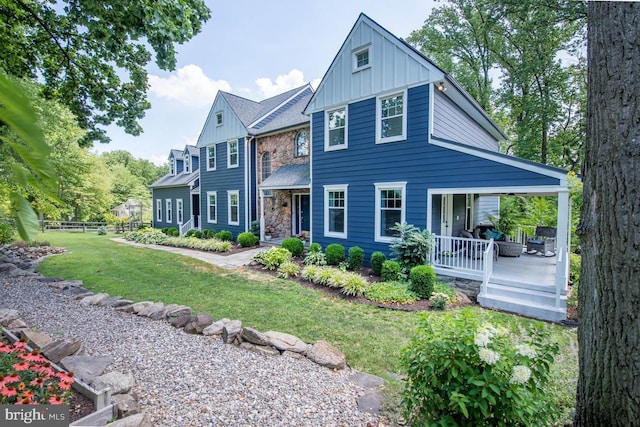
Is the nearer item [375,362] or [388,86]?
[375,362]

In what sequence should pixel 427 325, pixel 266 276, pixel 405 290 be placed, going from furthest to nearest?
pixel 266 276
pixel 405 290
pixel 427 325

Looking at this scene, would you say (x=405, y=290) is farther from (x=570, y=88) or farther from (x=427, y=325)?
(x=570, y=88)

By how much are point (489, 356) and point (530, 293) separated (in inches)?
226

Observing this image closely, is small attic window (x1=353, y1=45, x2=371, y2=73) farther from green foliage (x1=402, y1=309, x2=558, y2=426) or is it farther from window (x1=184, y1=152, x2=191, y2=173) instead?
window (x1=184, y1=152, x2=191, y2=173)

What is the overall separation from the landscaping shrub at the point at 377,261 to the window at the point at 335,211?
5.56ft

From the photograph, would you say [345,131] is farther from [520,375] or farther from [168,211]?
[168,211]

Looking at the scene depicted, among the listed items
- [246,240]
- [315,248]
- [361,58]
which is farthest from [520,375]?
[246,240]

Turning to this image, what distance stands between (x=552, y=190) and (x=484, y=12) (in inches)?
599

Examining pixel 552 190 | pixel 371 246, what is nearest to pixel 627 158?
pixel 552 190

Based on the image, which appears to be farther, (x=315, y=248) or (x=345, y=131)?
(x=315, y=248)

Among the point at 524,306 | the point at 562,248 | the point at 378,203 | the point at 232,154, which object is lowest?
the point at 524,306

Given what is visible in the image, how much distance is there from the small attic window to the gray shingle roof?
13.9 feet

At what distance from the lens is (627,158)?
1887 mm

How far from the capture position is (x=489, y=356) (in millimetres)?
2035
